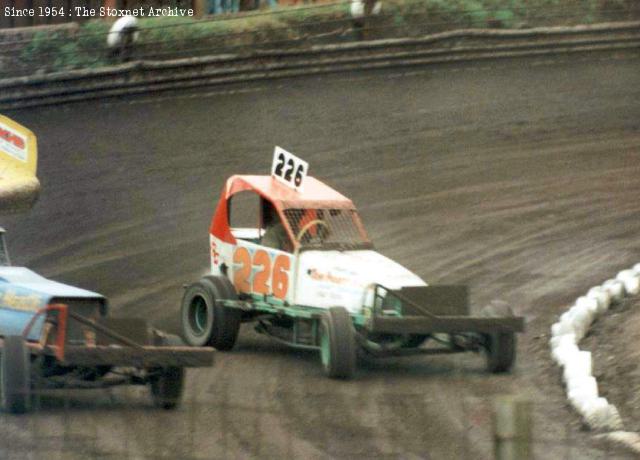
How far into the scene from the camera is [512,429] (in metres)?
4.45

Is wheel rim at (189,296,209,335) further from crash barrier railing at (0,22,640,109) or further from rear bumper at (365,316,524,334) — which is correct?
crash barrier railing at (0,22,640,109)

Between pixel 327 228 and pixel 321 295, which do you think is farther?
pixel 327 228

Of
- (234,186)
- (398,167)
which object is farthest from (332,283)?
(398,167)

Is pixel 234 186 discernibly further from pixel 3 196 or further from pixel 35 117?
pixel 35 117

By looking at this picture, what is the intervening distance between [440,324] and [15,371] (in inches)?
135

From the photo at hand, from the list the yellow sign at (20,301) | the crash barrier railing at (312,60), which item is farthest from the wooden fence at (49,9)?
the yellow sign at (20,301)

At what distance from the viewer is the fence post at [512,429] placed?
438 cm

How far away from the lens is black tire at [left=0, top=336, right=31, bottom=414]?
28.9 ft

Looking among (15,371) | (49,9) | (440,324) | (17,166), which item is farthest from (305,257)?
(49,9)

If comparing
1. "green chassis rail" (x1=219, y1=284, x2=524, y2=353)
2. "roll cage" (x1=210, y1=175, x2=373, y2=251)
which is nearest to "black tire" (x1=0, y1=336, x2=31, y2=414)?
"green chassis rail" (x1=219, y1=284, x2=524, y2=353)

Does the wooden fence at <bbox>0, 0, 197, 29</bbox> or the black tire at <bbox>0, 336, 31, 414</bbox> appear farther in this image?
the wooden fence at <bbox>0, 0, 197, 29</bbox>

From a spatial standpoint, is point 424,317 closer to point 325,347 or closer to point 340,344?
point 340,344

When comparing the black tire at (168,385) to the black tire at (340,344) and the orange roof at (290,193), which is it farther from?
the orange roof at (290,193)

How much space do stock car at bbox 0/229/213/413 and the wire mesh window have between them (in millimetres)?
2188
